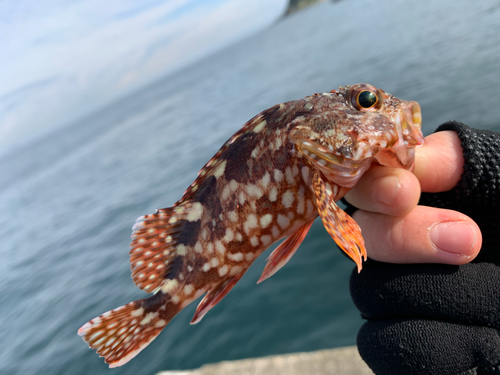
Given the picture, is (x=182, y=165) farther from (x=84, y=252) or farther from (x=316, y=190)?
(x=316, y=190)

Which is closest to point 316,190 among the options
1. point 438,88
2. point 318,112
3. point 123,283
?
point 318,112

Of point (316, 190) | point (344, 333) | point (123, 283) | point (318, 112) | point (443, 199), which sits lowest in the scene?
point (344, 333)

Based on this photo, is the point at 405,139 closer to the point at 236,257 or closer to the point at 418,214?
the point at 418,214

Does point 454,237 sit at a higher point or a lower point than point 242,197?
lower

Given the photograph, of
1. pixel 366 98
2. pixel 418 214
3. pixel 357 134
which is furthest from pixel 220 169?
pixel 418 214

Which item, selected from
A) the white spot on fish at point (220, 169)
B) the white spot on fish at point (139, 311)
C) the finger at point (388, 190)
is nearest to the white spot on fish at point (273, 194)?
the white spot on fish at point (220, 169)

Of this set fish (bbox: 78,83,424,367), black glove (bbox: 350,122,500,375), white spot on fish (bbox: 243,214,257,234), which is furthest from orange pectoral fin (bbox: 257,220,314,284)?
black glove (bbox: 350,122,500,375)
